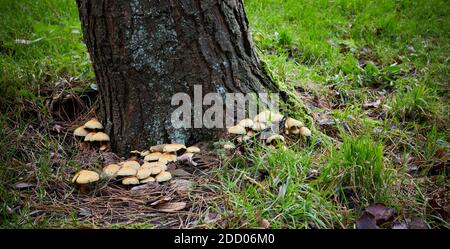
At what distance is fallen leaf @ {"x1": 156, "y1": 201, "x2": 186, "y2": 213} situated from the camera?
2.25 m

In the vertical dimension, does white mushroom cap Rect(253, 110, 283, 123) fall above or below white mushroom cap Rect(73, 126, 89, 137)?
above

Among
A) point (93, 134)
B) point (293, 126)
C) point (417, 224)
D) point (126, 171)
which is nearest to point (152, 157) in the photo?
point (126, 171)

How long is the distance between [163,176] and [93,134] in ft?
2.41

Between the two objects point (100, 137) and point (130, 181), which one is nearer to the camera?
point (130, 181)

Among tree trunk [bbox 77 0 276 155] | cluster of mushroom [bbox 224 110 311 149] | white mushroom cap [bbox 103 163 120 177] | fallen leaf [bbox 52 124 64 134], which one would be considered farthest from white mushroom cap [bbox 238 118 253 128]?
fallen leaf [bbox 52 124 64 134]

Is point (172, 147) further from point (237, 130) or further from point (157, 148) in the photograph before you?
point (237, 130)

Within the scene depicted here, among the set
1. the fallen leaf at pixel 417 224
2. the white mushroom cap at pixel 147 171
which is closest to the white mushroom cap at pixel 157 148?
the white mushroom cap at pixel 147 171

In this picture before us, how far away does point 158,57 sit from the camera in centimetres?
259

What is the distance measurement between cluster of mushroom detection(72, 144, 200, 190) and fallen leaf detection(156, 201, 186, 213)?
0.18 metres

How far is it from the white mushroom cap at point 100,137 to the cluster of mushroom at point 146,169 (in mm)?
305

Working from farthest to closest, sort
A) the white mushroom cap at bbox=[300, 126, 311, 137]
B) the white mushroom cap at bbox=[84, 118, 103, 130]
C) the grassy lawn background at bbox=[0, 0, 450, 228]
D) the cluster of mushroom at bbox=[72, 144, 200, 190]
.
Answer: the white mushroom cap at bbox=[84, 118, 103, 130] < the white mushroom cap at bbox=[300, 126, 311, 137] < the cluster of mushroom at bbox=[72, 144, 200, 190] < the grassy lawn background at bbox=[0, 0, 450, 228]

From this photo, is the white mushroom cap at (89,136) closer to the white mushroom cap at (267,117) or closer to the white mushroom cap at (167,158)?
the white mushroom cap at (167,158)

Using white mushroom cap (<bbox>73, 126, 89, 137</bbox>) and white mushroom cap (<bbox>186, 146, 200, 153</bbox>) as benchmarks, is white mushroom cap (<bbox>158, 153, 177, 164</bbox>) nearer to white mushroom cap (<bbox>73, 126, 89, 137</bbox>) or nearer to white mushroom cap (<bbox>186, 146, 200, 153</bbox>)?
white mushroom cap (<bbox>186, 146, 200, 153</bbox>)

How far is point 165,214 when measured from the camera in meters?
2.24
